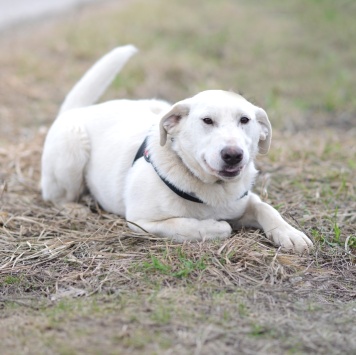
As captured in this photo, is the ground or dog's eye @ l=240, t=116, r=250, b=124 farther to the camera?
dog's eye @ l=240, t=116, r=250, b=124

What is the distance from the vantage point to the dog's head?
12.1ft

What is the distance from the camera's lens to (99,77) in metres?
5.38

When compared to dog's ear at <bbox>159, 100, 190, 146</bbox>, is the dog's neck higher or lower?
lower

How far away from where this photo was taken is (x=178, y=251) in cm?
376

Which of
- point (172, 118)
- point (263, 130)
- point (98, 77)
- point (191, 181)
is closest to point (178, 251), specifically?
point (191, 181)

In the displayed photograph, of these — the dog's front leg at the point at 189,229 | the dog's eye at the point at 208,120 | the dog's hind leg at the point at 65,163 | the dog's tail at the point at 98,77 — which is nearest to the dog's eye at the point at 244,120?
the dog's eye at the point at 208,120

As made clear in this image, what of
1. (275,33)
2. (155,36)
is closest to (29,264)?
(155,36)

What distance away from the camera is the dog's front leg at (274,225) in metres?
3.95

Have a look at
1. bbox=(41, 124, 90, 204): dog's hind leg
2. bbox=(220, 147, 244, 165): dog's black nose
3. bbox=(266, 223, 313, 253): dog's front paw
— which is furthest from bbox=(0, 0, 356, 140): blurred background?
bbox=(220, 147, 244, 165): dog's black nose

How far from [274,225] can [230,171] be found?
23.3 inches

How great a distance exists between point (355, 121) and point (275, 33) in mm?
4656

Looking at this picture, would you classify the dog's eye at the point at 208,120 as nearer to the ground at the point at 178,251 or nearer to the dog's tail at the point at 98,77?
the ground at the point at 178,251

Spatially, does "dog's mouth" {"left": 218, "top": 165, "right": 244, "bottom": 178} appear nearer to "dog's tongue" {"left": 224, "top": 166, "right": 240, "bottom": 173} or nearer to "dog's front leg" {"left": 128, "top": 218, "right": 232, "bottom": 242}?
"dog's tongue" {"left": 224, "top": 166, "right": 240, "bottom": 173}

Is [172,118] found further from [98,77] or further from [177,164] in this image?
[98,77]
